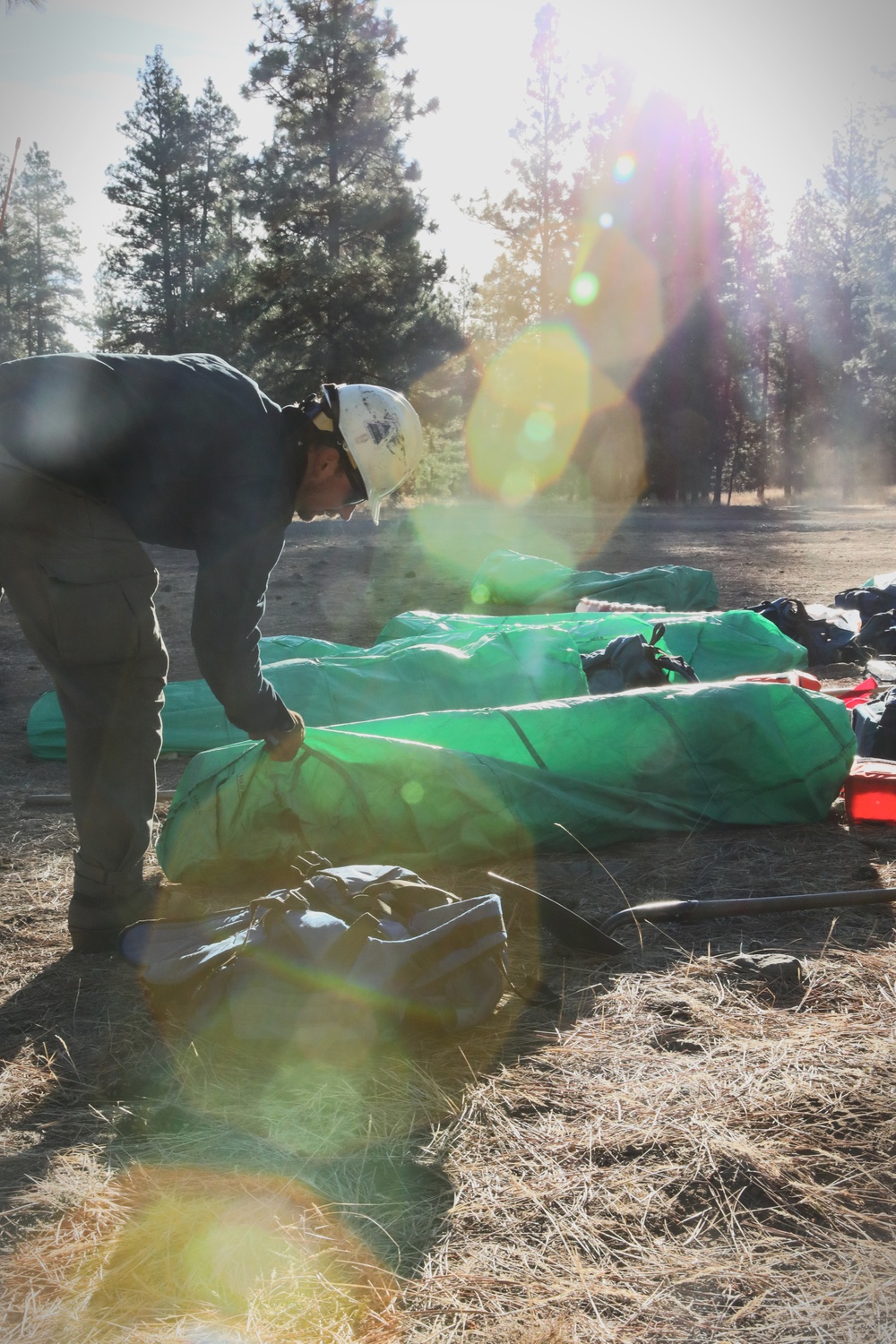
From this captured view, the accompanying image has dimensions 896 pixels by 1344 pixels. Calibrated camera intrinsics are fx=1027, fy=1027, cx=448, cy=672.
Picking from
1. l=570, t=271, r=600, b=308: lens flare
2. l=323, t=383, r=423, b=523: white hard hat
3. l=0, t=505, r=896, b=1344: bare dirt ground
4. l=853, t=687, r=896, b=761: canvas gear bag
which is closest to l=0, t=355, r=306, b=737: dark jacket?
l=323, t=383, r=423, b=523: white hard hat

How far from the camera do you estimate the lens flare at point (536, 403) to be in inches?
1246

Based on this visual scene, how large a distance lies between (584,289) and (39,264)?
2673 cm

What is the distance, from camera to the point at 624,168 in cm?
3127

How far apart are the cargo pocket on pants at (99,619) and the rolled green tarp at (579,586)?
625cm

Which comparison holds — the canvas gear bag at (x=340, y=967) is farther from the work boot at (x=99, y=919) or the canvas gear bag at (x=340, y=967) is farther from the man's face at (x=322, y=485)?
the man's face at (x=322, y=485)

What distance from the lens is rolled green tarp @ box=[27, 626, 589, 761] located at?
549cm

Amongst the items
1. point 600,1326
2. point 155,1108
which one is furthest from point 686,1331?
point 155,1108

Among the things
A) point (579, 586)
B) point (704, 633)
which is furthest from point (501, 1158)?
point (579, 586)

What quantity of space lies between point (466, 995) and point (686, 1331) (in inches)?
43.7

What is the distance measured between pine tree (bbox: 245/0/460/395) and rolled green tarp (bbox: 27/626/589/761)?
18246mm

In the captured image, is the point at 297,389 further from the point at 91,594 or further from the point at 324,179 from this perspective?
the point at 91,594

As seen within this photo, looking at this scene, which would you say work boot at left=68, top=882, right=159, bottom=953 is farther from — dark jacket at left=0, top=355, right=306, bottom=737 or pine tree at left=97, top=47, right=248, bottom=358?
pine tree at left=97, top=47, right=248, bottom=358

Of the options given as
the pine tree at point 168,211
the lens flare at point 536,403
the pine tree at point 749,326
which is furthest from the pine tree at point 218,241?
the pine tree at point 749,326

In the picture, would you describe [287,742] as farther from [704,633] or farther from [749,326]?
[749,326]
